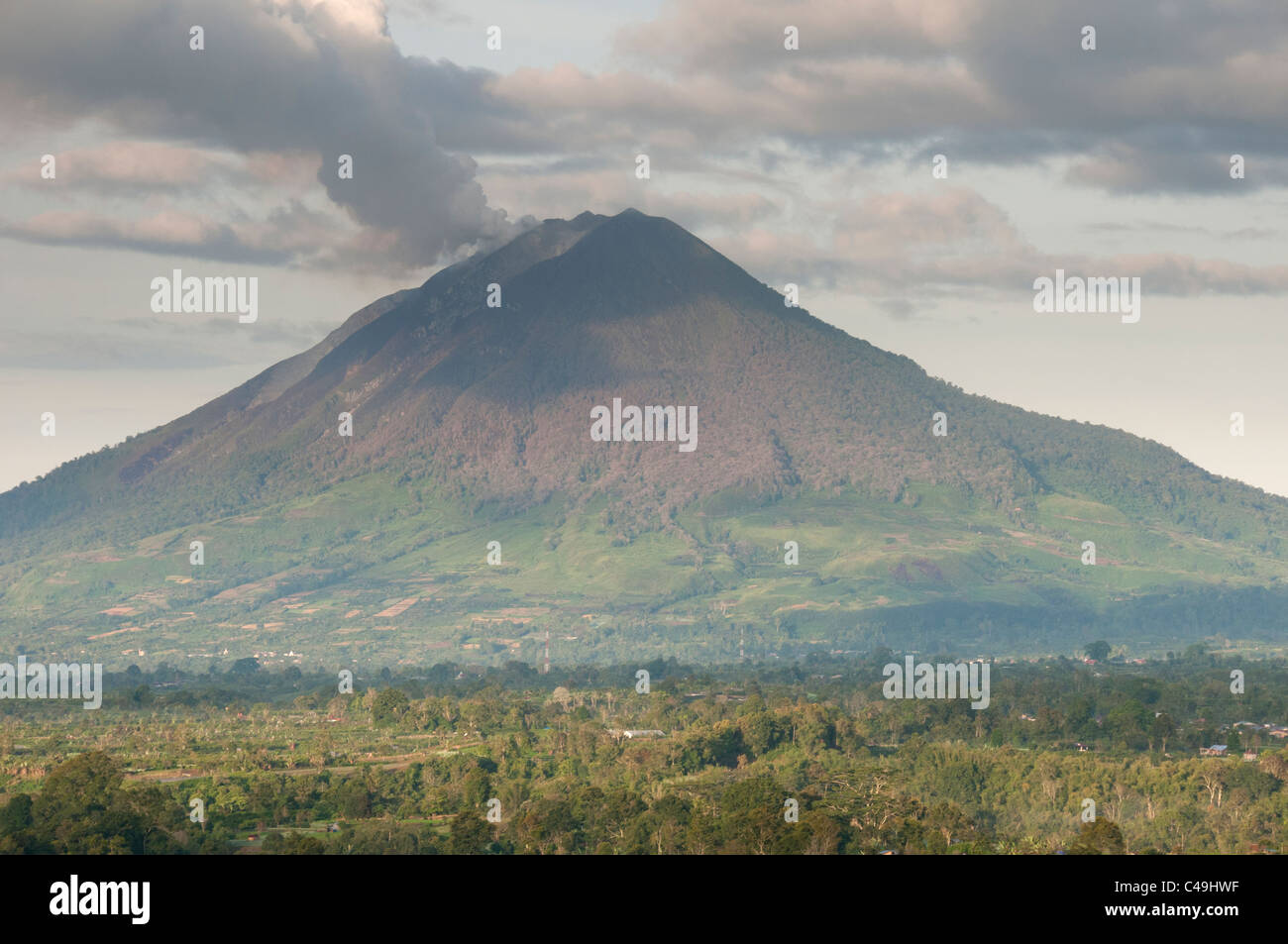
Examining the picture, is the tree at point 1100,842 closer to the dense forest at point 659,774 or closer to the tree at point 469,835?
the dense forest at point 659,774

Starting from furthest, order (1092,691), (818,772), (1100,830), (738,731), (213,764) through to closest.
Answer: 1. (1092,691)
2. (738,731)
3. (213,764)
4. (818,772)
5. (1100,830)
